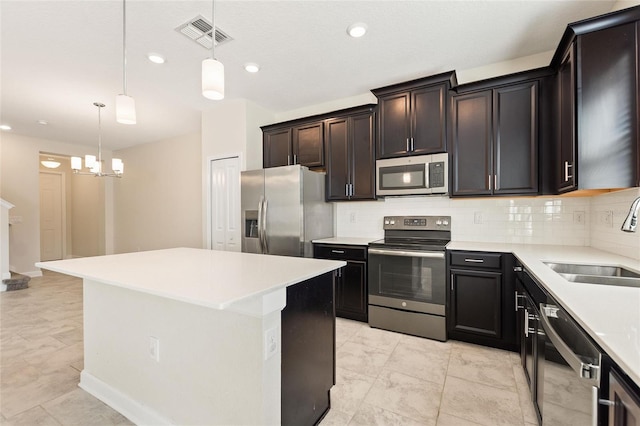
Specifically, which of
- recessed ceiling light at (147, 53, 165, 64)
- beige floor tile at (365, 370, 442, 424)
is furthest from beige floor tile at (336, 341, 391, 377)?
recessed ceiling light at (147, 53, 165, 64)

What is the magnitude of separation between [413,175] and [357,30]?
1.49m

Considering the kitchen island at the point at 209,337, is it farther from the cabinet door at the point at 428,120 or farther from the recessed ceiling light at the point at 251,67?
the recessed ceiling light at the point at 251,67

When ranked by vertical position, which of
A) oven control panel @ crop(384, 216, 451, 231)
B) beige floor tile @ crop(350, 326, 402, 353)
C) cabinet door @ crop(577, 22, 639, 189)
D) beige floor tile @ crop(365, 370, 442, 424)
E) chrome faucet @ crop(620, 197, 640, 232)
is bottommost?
beige floor tile @ crop(350, 326, 402, 353)

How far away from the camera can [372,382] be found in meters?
2.08

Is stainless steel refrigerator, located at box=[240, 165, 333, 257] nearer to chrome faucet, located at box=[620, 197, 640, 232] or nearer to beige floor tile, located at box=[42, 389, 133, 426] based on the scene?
beige floor tile, located at box=[42, 389, 133, 426]

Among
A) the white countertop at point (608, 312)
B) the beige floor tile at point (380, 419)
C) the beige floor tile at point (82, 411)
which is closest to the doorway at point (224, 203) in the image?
the beige floor tile at point (82, 411)

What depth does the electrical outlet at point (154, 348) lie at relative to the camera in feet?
5.36

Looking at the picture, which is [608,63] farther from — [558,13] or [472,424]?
[472,424]

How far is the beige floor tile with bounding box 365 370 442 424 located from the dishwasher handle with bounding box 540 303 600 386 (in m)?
0.90

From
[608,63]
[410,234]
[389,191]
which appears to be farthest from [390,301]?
[608,63]

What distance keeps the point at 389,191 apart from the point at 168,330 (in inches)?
97.3

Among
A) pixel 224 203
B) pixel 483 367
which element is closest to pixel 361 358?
pixel 483 367

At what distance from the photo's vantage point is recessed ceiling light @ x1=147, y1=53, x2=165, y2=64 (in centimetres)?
272

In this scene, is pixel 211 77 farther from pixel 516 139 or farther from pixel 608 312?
pixel 516 139
